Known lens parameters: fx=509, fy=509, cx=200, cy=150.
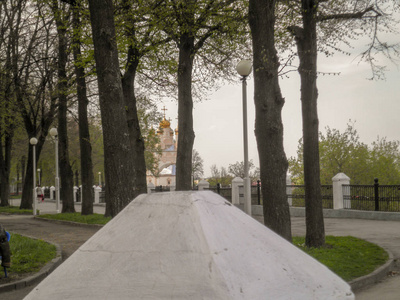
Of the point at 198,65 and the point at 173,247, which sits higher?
the point at 198,65

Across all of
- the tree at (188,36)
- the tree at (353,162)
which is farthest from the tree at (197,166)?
the tree at (188,36)

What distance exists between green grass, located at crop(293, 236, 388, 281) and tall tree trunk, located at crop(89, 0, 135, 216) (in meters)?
3.84

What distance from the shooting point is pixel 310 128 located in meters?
10.4

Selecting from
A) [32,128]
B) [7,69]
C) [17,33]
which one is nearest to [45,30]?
[17,33]

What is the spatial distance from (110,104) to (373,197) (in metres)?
13.5

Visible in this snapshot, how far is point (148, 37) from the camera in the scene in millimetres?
17781

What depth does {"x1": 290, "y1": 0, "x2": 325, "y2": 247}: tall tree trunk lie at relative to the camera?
34.0 feet

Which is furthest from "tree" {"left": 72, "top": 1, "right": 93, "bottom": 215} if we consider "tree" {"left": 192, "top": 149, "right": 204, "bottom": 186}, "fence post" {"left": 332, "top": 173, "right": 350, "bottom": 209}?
"tree" {"left": 192, "top": 149, "right": 204, "bottom": 186}

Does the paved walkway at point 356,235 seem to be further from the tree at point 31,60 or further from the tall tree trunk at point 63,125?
the tree at point 31,60

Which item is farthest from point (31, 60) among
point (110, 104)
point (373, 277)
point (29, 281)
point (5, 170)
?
point (373, 277)

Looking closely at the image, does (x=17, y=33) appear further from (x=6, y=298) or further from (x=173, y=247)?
(x=173, y=247)

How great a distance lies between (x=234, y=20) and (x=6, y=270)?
8.22 meters

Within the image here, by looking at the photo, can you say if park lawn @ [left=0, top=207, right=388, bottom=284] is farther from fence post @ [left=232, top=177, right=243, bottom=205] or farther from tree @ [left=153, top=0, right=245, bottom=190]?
fence post @ [left=232, top=177, right=243, bottom=205]

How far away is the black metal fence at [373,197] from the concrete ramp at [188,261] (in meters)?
17.7
